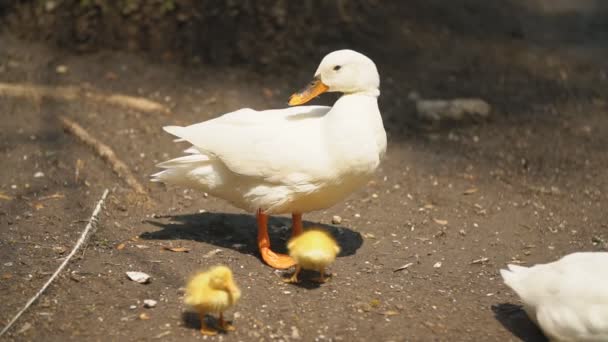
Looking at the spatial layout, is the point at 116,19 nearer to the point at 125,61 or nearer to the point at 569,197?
the point at 125,61

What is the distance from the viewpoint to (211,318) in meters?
3.88

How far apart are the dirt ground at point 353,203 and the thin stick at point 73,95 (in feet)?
0.22

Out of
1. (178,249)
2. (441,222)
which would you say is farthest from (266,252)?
(441,222)

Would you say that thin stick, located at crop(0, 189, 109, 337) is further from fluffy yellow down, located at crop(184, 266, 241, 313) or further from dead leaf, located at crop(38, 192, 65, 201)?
fluffy yellow down, located at crop(184, 266, 241, 313)

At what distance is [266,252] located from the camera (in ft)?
14.8

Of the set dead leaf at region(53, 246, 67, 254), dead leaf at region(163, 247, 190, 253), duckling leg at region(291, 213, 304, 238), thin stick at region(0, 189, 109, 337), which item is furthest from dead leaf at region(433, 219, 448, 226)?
dead leaf at region(53, 246, 67, 254)

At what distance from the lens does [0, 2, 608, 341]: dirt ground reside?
396 cm

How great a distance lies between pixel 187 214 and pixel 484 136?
9.57ft

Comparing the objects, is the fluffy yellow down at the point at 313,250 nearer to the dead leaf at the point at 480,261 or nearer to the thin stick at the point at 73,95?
the dead leaf at the point at 480,261

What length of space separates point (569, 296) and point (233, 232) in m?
2.20

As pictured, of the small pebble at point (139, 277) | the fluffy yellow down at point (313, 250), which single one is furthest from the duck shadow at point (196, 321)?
the fluffy yellow down at point (313, 250)

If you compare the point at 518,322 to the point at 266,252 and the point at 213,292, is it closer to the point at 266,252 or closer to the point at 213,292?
the point at 266,252

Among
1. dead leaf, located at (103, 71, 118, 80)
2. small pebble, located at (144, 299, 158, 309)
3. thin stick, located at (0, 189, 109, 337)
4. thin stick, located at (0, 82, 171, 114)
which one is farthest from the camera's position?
dead leaf, located at (103, 71, 118, 80)

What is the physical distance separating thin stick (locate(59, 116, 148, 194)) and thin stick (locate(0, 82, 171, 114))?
0.45m
